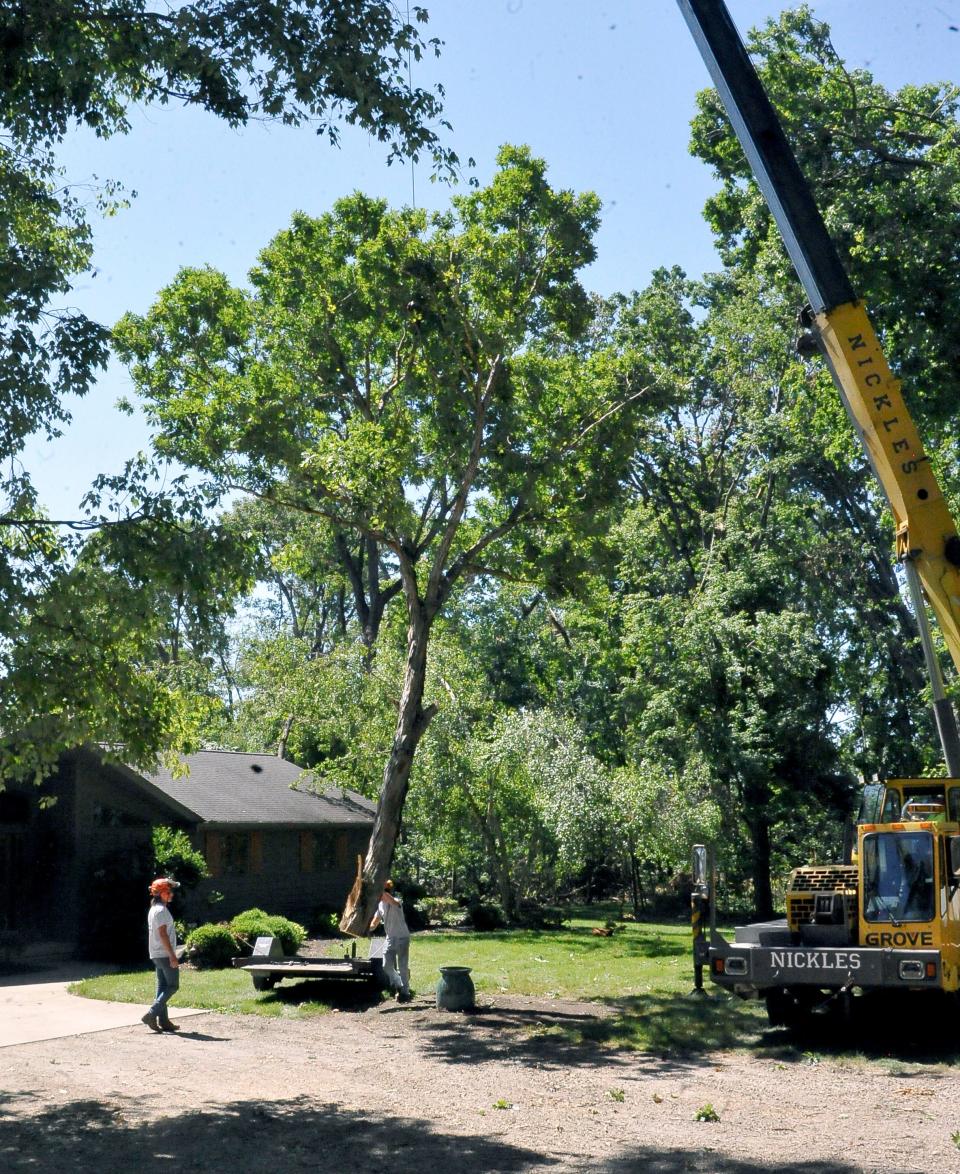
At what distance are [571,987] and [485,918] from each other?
1174 cm

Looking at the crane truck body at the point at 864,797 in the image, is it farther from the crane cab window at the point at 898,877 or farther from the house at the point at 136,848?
the house at the point at 136,848

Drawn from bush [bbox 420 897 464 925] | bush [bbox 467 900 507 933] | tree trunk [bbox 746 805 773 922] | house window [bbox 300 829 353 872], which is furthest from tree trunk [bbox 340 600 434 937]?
tree trunk [bbox 746 805 773 922]

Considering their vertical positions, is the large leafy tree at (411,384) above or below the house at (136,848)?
above

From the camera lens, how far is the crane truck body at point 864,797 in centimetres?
1138

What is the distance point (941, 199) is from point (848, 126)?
2312 mm

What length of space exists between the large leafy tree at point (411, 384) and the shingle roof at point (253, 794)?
7402 mm

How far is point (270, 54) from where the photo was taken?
10.3 metres

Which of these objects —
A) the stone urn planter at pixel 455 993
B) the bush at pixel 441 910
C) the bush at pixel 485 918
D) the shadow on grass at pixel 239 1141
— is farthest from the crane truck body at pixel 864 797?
the bush at pixel 441 910

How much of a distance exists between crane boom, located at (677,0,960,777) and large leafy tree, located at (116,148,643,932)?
9.70 metres

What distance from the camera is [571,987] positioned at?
19.8 m

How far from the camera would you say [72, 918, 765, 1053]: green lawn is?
1531 centimetres

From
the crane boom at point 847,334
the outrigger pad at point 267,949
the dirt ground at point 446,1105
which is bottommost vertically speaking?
the dirt ground at point 446,1105

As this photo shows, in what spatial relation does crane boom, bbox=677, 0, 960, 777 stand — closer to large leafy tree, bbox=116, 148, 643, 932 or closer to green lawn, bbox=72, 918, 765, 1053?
green lawn, bbox=72, 918, 765, 1053

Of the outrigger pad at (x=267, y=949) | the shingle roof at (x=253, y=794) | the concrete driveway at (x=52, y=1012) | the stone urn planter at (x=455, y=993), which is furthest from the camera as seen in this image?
the shingle roof at (x=253, y=794)
